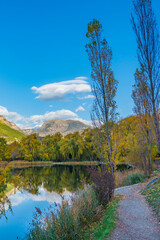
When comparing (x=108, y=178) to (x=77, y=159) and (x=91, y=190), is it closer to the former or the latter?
(x=91, y=190)

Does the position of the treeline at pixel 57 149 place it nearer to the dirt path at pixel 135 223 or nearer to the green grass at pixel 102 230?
the dirt path at pixel 135 223

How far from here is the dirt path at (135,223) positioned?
511 cm

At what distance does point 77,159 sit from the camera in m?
58.4

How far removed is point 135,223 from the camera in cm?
604

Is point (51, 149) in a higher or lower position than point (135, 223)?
higher

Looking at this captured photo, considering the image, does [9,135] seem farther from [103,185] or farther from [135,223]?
[135,223]

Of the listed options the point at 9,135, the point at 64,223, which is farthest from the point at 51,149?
the point at 9,135

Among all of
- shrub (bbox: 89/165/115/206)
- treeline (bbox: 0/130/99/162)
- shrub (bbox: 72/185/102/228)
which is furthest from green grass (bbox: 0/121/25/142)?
shrub (bbox: 72/185/102/228)

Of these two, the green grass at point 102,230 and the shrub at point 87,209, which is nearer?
the green grass at point 102,230

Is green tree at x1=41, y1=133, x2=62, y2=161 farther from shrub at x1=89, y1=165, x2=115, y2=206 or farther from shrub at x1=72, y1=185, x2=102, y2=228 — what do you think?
shrub at x1=72, y1=185, x2=102, y2=228

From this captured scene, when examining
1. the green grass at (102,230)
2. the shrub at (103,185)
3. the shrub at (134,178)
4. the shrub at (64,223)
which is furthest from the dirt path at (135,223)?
the shrub at (134,178)

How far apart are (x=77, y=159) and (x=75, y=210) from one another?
52.9 meters

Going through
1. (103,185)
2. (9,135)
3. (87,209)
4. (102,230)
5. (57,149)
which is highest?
(9,135)

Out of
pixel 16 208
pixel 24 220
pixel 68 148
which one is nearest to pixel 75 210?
pixel 24 220
